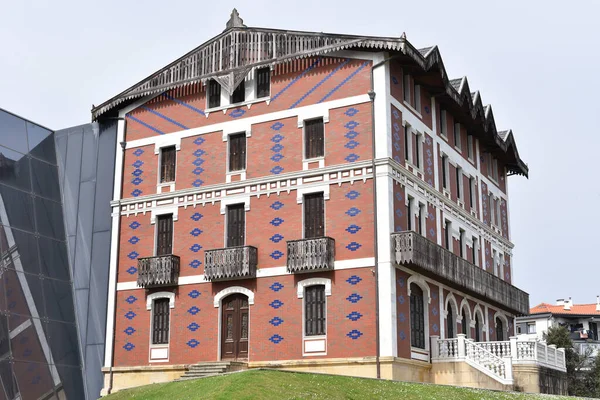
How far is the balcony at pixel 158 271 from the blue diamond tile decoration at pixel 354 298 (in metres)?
7.91

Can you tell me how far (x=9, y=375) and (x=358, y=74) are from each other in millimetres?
17810

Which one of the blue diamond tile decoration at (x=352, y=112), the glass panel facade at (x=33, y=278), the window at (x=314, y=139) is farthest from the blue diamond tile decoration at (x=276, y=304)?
the glass panel facade at (x=33, y=278)

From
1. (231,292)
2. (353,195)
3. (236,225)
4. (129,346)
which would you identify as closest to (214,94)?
(236,225)

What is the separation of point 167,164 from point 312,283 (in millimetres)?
9315

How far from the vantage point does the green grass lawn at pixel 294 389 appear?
23172 millimetres

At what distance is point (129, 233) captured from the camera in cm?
3719

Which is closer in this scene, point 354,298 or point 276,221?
point 354,298

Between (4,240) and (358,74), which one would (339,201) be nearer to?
(358,74)

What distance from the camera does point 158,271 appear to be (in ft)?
116

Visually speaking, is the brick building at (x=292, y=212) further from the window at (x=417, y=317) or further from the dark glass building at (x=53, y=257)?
the dark glass building at (x=53, y=257)

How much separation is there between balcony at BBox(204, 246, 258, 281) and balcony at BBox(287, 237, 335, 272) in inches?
65.4

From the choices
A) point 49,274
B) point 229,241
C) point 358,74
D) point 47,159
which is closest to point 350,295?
point 229,241

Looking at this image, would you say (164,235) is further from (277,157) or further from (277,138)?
(277,138)

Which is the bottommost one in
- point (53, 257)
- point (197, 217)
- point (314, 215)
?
point (53, 257)
